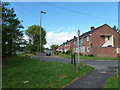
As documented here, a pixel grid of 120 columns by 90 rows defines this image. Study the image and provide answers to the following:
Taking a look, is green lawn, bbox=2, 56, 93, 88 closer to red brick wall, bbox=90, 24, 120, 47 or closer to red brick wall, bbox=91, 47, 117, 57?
red brick wall, bbox=91, 47, 117, 57

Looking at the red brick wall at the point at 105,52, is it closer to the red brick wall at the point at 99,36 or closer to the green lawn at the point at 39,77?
the red brick wall at the point at 99,36

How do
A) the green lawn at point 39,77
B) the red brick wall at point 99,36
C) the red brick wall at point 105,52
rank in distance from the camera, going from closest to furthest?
the green lawn at point 39,77
the red brick wall at point 105,52
the red brick wall at point 99,36

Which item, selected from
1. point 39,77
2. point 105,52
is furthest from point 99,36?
point 39,77

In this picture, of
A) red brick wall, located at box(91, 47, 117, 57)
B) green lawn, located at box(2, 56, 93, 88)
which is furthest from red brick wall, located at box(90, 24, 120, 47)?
green lawn, located at box(2, 56, 93, 88)

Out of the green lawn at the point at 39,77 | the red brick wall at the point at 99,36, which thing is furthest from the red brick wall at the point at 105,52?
the green lawn at the point at 39,77

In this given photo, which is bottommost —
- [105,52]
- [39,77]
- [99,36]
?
[39,77]

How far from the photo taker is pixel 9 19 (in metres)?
19.5

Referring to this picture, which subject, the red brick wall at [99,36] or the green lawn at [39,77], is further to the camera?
the red brick wall at [99,36]

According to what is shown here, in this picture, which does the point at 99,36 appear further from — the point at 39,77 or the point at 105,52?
the point at 39,77

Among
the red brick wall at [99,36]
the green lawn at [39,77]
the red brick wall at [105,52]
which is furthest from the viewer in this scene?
the red brick wall at [99,36]

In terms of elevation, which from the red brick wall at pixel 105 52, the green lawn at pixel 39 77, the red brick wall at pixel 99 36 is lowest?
the green lawn at pixel 39 77

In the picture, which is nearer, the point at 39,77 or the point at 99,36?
the point at 39,77

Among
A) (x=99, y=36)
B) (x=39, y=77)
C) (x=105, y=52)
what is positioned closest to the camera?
(x=39, y=77)

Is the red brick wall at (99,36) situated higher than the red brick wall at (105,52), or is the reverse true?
the red brick wall at (99,36)
